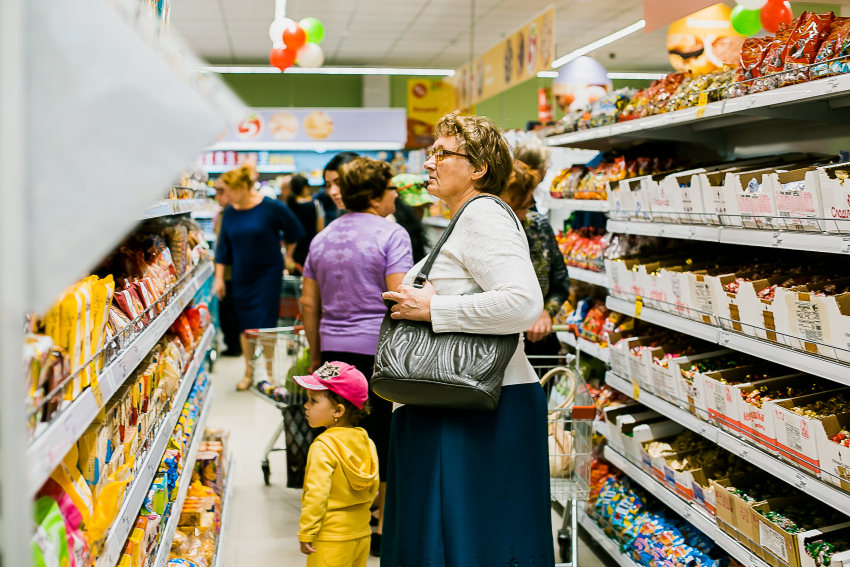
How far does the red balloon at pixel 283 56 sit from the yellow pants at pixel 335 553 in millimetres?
6655

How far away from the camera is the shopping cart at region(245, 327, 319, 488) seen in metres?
3.65

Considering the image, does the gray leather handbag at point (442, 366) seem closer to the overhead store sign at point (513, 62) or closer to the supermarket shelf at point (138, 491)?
the supermarket shelf at point (138, 491)

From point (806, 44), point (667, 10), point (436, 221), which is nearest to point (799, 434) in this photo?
point (806, 44)

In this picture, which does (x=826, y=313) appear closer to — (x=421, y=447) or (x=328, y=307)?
(x=421, y=447)

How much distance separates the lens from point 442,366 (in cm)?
186

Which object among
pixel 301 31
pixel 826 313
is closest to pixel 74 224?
pixel 826 313

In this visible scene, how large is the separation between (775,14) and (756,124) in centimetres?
169

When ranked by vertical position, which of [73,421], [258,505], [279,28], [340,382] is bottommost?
[258,505]

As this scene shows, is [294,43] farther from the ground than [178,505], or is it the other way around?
[294,43]

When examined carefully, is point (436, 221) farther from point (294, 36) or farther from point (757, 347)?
point (757, 347)

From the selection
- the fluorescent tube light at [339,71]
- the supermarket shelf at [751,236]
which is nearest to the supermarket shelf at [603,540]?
the supermarket shelf at [751,236]

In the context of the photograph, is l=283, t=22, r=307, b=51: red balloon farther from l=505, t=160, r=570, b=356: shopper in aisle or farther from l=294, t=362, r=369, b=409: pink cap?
l=294, t=362, r=369, b=409: pink cap

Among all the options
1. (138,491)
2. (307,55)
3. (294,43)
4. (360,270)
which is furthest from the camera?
(307,55)

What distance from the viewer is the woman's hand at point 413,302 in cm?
191
